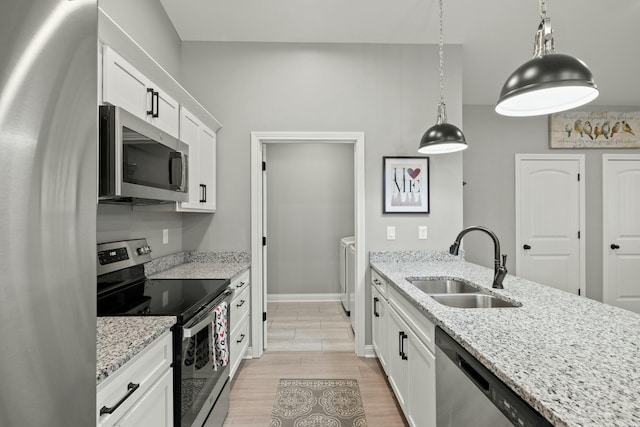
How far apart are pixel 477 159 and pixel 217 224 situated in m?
3.34

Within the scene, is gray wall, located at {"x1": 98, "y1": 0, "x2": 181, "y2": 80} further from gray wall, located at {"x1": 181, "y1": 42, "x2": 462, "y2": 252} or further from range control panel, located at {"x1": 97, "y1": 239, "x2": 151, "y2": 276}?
range control panel, located at {"x1": 97, "y1": 239, "x2": 151, "y2": 276}

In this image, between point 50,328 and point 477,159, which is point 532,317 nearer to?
point 50,328

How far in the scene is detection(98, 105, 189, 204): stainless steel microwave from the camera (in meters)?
1.34

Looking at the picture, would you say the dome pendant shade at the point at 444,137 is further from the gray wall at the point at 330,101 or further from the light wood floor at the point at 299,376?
the light wood floor at the point at 299,376

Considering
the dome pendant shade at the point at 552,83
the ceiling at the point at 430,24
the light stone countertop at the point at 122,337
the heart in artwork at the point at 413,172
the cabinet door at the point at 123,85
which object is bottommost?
the light stone countertop at the point at 122,337

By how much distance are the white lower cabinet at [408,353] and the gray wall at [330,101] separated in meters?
0.80

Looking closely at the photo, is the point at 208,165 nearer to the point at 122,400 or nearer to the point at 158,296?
the point at 158,296

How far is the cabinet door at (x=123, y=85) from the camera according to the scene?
144cm

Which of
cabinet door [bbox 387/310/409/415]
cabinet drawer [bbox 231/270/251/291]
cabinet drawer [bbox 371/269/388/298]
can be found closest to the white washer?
cabinet drawer [bbox 371/269/388/298]

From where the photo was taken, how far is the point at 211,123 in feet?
9.36

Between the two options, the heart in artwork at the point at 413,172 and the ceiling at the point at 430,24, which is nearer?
the ceiling at the point at 430,24

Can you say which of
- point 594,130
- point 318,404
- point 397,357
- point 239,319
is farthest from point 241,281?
point 594,130

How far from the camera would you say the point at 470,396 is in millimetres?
1115

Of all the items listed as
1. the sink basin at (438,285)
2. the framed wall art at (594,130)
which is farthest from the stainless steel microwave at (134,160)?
the framed wall art at (594,130)
